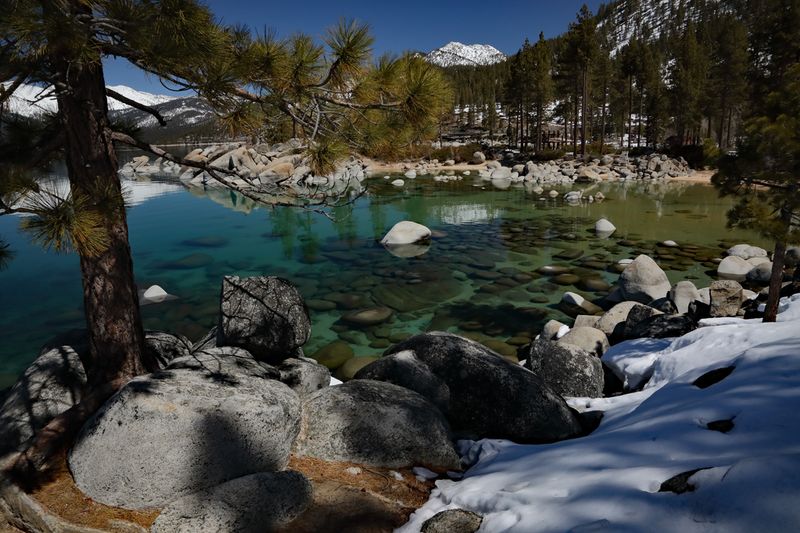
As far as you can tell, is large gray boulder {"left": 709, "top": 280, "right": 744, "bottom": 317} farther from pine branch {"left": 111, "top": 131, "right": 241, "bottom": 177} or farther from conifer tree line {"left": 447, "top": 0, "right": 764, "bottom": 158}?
conifer tree line {"left": 447, "top": 0, "right": 764, "bottom": 158}

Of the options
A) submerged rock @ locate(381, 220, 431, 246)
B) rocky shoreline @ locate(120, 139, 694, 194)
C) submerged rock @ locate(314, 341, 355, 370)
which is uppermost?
rocky shoreline @ locate(120, 139, 694, 194)

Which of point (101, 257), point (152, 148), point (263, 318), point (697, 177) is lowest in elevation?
point (263, 318)

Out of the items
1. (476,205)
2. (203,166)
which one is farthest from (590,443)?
(476,205)

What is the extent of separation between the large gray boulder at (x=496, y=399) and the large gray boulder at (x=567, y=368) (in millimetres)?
1398

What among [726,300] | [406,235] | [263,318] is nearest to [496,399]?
[263,318]

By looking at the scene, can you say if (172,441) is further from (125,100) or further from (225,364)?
(125,100)

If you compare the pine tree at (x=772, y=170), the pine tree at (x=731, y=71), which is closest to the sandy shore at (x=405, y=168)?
the pine tree at (x=731, y=71)

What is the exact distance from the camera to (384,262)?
15297mm

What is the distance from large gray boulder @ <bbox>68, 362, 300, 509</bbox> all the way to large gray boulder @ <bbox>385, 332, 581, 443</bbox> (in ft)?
6.80

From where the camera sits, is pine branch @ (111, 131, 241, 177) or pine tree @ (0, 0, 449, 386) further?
pine branch @ (111, 131, 241, 177)

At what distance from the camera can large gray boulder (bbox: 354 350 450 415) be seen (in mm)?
5078

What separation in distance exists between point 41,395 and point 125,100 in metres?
3.26

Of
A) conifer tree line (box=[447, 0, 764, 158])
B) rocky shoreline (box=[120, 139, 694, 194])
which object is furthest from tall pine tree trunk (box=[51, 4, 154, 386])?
conifer tree line (box=[447, 0, 764, 158])

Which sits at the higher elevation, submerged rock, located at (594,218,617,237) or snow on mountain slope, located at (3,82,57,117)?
snow on mountain slope, located at (3,82,57,117)
